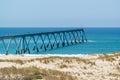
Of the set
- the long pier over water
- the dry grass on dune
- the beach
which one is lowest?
the long pier over water

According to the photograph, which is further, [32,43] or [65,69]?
[32,43]

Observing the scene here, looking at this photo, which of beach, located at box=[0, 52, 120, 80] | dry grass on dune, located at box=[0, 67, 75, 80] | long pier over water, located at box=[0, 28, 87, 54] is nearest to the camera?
dry grass on dune, located at box=[0, 67, 75, 80]

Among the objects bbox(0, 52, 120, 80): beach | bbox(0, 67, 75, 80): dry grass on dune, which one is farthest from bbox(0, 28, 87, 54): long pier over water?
bbox(0, 67, 75, 80): dry grass on dune

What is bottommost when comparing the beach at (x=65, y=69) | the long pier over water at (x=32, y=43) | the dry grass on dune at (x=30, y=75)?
the long pier over water at (x=32, y=43)

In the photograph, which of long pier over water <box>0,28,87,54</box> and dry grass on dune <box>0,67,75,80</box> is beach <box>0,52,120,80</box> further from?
long pier over water <box>0,28,87,54</box>

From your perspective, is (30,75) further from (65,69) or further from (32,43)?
(32,43)

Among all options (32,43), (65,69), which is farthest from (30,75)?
(32,43)

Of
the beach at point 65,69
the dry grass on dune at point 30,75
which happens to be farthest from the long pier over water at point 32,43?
the dry grass on dune at point 30,75

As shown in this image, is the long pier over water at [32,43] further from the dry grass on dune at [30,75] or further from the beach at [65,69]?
the dry grass on dune at [30,75]

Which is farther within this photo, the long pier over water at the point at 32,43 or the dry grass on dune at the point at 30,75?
the long pier over water at the point at 32,43

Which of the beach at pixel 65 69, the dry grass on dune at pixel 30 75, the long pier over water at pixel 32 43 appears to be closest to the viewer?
the dry grass on dune at pixel 30 75

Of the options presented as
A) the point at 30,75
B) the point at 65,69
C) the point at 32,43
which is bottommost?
the point at 32,43
